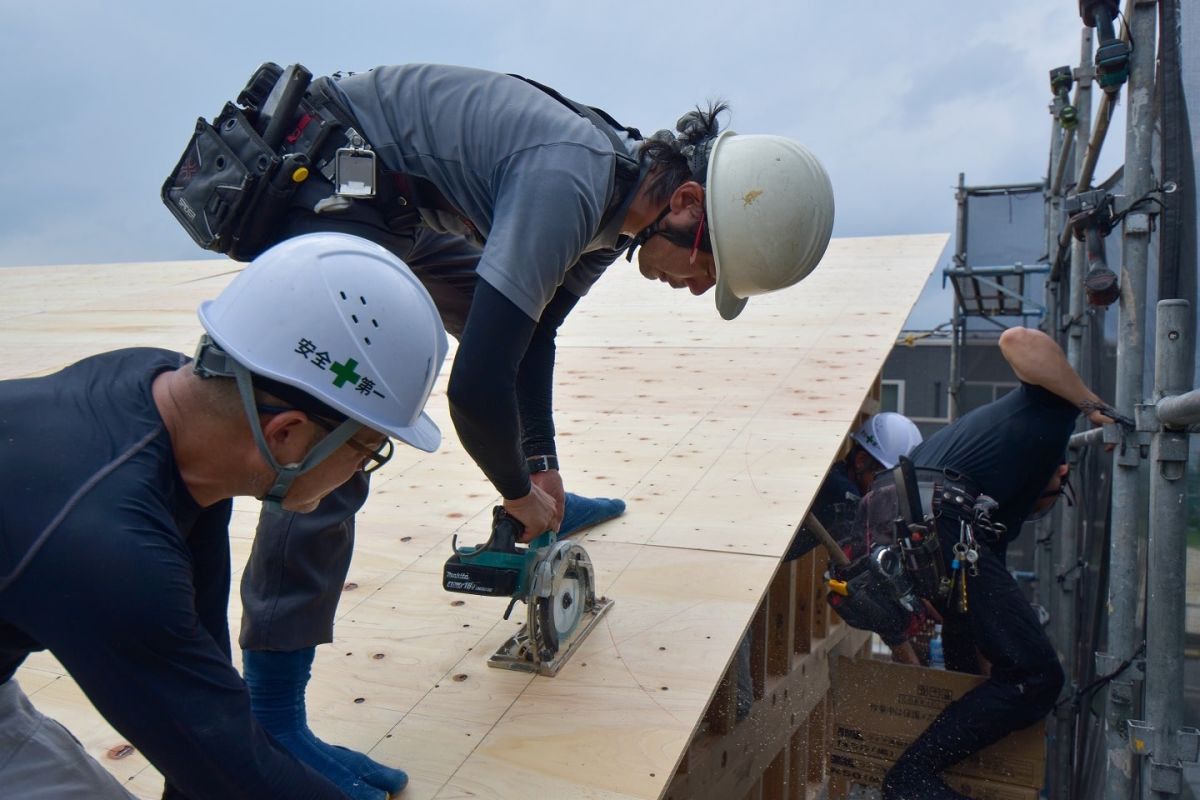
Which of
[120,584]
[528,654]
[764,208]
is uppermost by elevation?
[764,208]

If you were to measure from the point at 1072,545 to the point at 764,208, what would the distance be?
4.09m

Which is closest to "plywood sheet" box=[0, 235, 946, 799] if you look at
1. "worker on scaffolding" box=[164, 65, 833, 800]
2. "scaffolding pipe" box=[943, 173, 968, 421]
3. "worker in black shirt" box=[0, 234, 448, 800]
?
"worker on scaffolding" box=[164, 65, 833, 800]

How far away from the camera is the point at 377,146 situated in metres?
1.93

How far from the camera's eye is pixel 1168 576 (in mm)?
2736

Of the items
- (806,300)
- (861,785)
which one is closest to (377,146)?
(861,785)

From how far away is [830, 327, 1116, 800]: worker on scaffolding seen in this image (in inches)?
131

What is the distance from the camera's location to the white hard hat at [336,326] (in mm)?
1275

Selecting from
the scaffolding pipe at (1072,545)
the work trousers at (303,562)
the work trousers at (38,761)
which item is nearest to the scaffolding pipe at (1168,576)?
the scaffolding pipe at (1072,545)

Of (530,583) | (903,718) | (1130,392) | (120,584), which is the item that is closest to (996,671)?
(903,718)

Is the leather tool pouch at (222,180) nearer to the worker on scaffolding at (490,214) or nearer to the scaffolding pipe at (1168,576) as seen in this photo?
the worker on scaffolding at (490,214)

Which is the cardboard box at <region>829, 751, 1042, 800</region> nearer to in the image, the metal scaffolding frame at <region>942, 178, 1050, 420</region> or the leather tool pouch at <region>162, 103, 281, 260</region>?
the leather tool pouch at <region>162, 103, 281, 260</region>

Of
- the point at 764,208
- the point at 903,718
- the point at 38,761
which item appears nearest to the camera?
the point at 38,761

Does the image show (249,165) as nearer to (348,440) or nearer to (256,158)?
(256,158)

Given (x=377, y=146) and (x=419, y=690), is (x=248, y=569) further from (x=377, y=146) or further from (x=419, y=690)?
(x=377, y=146)
